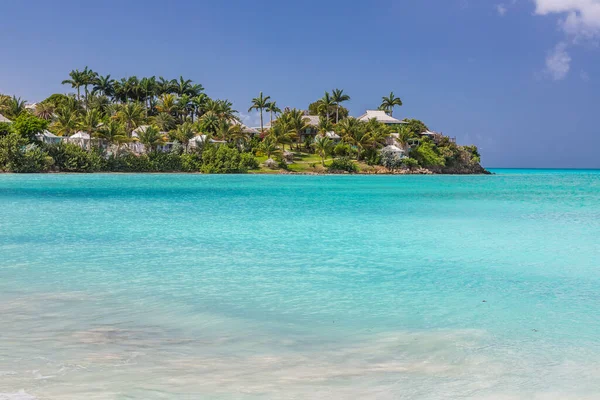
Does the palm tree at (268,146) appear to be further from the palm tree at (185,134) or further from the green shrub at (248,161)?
the palm tree at (185,134)

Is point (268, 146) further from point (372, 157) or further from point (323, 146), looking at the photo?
point (372, 157)

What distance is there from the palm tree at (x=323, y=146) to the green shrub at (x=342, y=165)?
70.5 inches

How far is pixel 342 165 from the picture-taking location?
86875 mm

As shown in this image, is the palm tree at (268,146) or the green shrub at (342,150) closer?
the palm tree at (268,146)

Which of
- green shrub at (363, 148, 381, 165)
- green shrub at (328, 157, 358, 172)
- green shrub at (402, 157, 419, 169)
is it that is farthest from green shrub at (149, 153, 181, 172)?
green shrub at (402, 157, 419, 169)

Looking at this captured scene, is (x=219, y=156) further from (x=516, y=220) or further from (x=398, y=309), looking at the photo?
(x=398, y=309)

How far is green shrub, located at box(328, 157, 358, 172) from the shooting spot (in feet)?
284

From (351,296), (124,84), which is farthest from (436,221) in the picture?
(124,84)

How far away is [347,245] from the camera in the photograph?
51.9ft

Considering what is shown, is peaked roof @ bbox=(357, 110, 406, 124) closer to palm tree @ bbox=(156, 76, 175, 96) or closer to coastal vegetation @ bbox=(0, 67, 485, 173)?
coastal vegetation @ bbox=(0, 67, 485, 173)

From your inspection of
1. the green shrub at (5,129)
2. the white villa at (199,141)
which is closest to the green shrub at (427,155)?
the white villa at (199,141)

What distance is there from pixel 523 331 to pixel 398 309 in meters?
1.88

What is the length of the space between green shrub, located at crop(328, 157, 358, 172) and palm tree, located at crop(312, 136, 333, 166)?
1.79m

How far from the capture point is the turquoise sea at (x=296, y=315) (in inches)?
219
